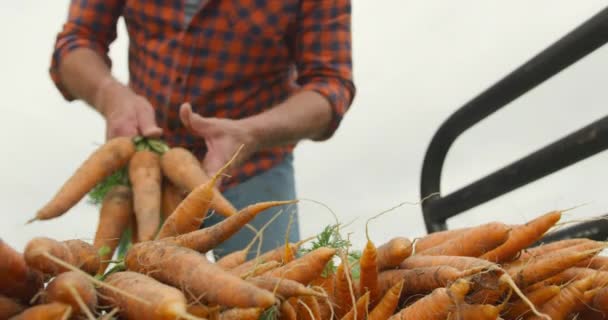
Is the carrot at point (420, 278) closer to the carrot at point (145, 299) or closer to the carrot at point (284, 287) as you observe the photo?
the carrot at point (284, 287)

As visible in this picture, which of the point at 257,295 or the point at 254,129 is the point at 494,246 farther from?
the point at 254,129

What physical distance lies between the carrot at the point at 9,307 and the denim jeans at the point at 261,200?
1.38 meters

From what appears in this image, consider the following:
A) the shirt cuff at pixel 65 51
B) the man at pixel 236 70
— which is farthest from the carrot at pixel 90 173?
the shirt cuff at pixel 65 51

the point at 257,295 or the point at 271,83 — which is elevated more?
the point at 271,83

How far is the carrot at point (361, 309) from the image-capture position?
43.6 inches

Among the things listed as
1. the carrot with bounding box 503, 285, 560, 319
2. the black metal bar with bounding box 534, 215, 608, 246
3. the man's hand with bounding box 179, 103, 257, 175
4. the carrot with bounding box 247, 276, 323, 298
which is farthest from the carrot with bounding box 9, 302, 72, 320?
the black metal bar with bounding box 534, 215, 608, 246

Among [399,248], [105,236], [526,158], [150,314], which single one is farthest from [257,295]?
[526,158]

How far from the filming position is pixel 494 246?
4.07ft

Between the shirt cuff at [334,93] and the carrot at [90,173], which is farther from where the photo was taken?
the shirt cuff at [334,93]

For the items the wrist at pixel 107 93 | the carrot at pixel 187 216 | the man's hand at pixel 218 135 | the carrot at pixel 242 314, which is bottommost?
the carrot at pixel 242 314

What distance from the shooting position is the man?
7.80 ft

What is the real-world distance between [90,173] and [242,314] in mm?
1217

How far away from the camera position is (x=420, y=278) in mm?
1149

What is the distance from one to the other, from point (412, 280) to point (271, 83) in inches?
58.8
